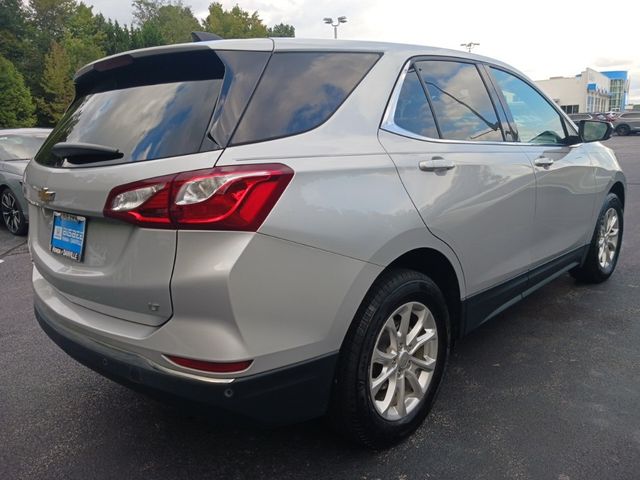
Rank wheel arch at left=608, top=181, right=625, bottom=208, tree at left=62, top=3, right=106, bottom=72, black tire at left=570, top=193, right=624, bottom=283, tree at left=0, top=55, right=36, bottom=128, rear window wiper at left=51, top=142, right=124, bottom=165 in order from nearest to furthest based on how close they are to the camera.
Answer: rear window wiper at left=51, top=142, right=124, bottom=165, black tire at left=570, top=193, right=624, bottom=283, wheel arch at left=608, top=181, right=625, bottom=208, tree at left=0, top=55, right=36, bottom=128, tree at left=62, top=3, right=106, bottom=72

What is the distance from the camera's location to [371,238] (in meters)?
2.11

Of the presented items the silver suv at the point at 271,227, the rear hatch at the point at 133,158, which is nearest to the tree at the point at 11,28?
the rear hatch at the point at 133,158

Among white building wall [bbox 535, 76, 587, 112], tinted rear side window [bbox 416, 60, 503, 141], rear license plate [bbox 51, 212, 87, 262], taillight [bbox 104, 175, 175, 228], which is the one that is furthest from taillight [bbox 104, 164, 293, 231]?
white building wall [bbox 535, 76, 587, 112]

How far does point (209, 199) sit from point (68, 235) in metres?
0.81

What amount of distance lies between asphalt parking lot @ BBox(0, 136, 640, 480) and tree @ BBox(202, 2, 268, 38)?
7095 cm

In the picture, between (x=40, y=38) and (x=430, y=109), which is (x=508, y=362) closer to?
(x=430, y=109)

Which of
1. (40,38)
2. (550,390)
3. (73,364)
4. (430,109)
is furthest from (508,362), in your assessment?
(40,38)

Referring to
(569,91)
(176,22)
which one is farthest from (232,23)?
(569,91)

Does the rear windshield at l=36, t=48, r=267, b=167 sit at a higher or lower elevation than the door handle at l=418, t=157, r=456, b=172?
higher

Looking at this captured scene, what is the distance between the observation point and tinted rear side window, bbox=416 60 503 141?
109 inches

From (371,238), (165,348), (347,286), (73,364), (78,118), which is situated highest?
(78,118)

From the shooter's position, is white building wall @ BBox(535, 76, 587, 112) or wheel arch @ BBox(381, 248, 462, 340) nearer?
wheel arch @ BBox(381, 248, 462, 340)

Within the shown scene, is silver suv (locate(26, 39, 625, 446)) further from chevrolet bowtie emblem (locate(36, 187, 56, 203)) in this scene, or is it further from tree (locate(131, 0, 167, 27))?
tree (locate(131, 0, 167, 27))

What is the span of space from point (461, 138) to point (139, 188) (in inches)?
66.6
